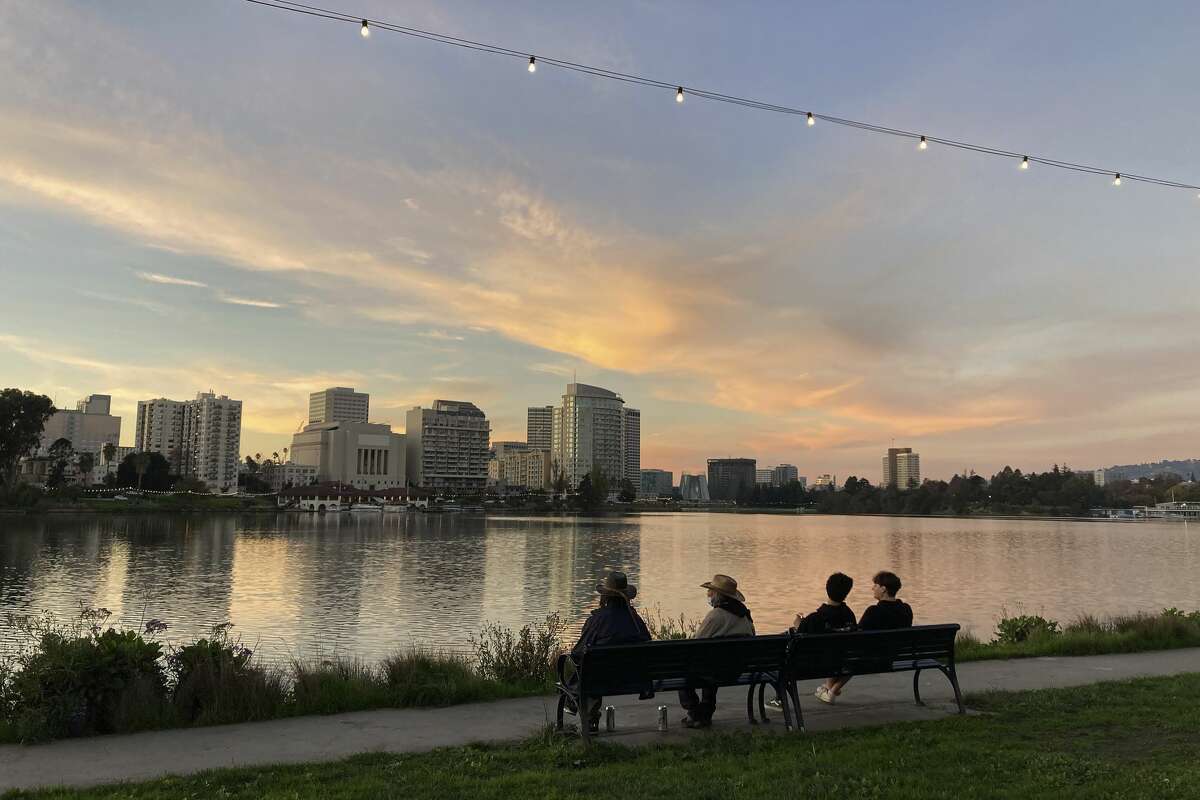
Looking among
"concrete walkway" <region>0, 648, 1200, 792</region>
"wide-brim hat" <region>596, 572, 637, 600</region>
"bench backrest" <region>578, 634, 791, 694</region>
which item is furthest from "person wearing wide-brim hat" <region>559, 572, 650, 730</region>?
"concrete walkway" <region>0, 648, 1200, 792</region>

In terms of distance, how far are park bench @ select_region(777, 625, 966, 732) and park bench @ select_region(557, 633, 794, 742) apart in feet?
0.41

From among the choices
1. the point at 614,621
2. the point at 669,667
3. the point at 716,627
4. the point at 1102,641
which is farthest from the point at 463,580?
the point at 669,667

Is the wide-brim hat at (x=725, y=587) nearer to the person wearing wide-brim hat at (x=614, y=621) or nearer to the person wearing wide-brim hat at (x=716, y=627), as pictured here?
the person wearing wide-brim hat at (x=716, y=627)

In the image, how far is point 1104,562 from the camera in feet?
164

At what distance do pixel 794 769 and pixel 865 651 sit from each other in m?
2.28

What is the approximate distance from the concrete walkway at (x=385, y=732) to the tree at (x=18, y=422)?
12254 centimetres

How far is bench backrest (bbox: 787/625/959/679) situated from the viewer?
7656mm

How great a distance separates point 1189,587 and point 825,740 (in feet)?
126

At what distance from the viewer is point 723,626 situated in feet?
26.8

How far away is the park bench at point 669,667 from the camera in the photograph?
22.8 feet

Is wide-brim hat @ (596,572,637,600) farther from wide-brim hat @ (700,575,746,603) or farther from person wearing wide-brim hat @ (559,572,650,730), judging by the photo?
wide-brim hat @ (700,575,746,603)

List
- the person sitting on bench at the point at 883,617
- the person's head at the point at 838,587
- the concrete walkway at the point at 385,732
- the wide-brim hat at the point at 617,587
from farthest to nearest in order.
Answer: the person sitting on bench at the point at 883,617
the person's head at the point at 838,587
the wide-brim hat at the point at 617,587
the concrete walkway at the point at 385,732

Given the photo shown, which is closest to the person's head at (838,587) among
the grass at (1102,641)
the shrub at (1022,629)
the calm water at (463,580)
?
the grass at (1102,641)

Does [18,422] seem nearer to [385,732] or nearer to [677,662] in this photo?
[385,732]
